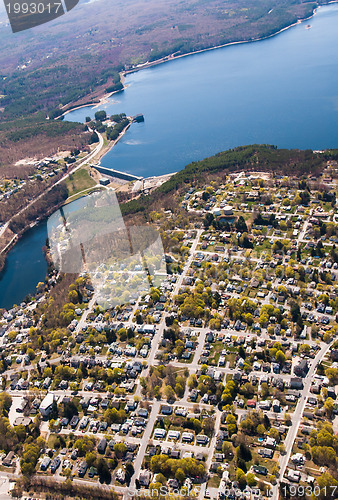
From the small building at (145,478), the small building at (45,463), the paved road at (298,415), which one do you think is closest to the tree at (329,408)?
the paved road at (298,415)

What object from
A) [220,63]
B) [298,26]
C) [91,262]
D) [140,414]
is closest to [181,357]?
[140,414]

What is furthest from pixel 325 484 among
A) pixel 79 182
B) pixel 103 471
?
pixel 79 182

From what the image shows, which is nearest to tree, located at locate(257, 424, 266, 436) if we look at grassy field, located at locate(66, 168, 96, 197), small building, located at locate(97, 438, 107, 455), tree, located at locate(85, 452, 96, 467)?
small building, located at locate(97, 438, 107, 455)

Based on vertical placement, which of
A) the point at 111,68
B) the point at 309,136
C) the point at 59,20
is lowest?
the point at 309,136

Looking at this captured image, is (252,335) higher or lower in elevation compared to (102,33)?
lower

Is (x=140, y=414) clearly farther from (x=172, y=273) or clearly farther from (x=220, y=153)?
(x=220, y=153)
